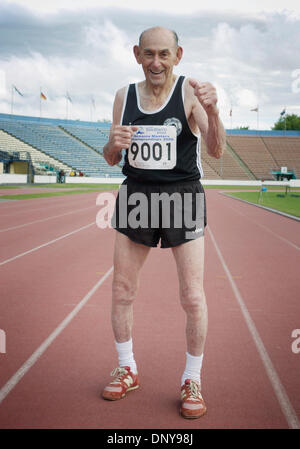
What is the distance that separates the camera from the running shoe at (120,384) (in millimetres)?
2869

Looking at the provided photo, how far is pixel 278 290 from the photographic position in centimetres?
586

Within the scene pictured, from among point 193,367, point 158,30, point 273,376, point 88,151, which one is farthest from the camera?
point 88,151

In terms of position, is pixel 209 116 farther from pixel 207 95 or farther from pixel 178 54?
pixel 178 54

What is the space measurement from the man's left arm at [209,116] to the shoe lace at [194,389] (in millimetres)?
1384

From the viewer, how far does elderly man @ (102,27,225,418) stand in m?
2.68

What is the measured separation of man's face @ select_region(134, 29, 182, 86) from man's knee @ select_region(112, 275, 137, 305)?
1.20 meters

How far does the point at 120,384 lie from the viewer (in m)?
2.91


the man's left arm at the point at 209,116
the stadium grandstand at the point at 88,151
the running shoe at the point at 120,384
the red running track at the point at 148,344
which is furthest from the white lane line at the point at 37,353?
the stadium grandstand at the point at 88,151

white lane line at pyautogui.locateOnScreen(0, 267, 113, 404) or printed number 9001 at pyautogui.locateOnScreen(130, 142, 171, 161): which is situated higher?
printed number 9001 at pyautogui.locateOnScreen(130, 142, 171, 161)

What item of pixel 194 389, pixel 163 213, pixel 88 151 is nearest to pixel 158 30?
pixel 163 213

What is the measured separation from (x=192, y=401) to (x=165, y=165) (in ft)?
4.53

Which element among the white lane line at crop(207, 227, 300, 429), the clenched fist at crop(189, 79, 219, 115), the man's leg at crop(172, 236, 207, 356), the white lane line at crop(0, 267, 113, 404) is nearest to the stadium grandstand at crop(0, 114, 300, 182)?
the white lane line at crop(0, 267, 113, 404)

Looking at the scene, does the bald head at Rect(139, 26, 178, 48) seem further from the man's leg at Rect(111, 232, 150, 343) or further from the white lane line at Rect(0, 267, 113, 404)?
the white lane line at Rect(0, 267, 113, 404)
